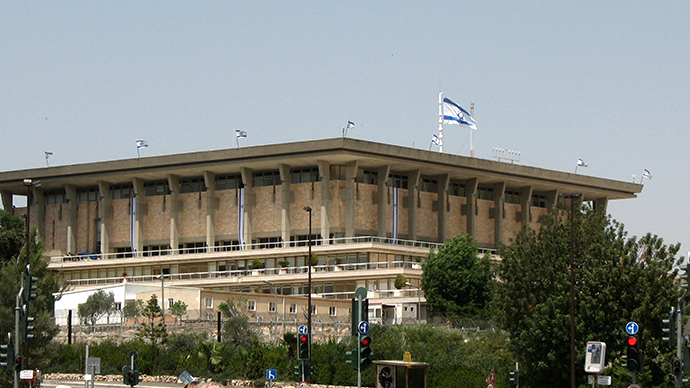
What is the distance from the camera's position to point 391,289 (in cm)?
9812

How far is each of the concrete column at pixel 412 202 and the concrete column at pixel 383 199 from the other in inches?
110

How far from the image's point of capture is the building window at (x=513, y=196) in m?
121

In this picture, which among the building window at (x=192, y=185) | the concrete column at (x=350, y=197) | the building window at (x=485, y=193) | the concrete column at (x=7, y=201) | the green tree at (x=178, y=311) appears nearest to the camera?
the green tree at (x=178, y=311)

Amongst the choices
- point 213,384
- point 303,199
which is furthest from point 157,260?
point 213,384

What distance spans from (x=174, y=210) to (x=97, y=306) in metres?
33.6

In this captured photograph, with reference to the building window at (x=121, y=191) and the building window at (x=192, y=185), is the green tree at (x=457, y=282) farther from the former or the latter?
the building window at (x=121, y=191)

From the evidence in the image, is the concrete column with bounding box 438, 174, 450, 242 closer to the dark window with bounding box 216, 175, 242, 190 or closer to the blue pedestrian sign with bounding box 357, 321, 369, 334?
the dark window with bounding box 216, 175, 242, 190

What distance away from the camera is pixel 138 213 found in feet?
383

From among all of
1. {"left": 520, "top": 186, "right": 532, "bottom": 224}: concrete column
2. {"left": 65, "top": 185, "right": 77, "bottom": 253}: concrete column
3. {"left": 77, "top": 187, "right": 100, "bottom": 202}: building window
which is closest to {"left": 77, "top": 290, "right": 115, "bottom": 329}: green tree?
{"left": 65, "top": 185, "right": 77, "bottom": 253}: concrete column

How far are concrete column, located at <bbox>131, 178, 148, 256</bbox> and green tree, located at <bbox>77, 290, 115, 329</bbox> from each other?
30469 mm

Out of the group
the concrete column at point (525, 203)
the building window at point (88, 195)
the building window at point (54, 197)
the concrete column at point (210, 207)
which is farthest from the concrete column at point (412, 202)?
the building window at point (54, 197)

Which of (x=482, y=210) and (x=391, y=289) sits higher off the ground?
(x=482, y=210)

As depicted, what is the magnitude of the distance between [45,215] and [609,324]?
85.5m

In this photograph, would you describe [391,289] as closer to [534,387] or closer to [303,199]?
[303,199]
